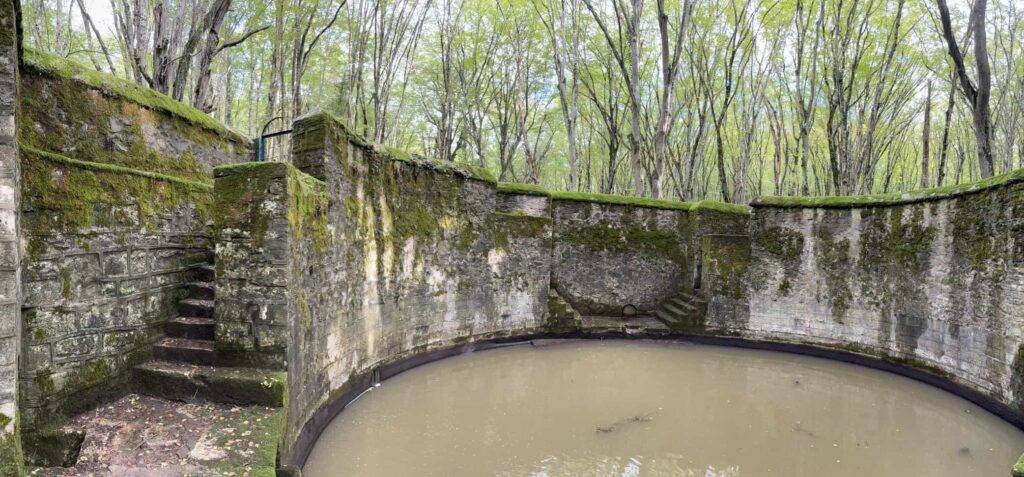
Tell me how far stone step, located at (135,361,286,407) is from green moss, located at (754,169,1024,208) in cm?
941

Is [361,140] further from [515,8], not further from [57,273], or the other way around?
[515,8]

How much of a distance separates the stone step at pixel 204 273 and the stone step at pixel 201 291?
0.21 metres

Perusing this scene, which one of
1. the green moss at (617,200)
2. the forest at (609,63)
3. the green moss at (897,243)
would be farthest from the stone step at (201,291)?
the green moss at (897,243)

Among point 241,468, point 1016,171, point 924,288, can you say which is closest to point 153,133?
point 241,468

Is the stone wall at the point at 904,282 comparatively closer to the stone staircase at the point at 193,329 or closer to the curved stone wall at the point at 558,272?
the curved stone wall at the point at 558,272

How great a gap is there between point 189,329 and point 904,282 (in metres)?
11.1

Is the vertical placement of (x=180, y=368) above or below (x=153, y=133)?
below

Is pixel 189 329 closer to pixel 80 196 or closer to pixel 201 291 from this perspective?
pixel 201 291

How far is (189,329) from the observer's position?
4.31m

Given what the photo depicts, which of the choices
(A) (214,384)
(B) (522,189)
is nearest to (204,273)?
(A) (214,384)

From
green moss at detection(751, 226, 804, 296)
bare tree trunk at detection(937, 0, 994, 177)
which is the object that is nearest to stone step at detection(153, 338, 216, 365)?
bare tree trunk at detection(937, 0, 994, 177)

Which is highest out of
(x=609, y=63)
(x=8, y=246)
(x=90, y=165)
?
(x=609, y=63)

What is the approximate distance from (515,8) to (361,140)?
36.9ft

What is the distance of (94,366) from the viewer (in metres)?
3.60
